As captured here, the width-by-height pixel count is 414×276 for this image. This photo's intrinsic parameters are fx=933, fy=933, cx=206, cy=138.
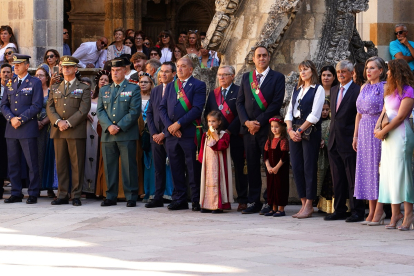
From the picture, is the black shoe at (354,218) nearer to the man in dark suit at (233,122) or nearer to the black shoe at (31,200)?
the man in dark suit at (233,122)

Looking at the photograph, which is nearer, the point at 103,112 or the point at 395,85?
the point at 395,85

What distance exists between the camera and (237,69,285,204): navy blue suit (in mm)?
10406

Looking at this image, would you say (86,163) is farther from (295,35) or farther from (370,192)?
(370,192)

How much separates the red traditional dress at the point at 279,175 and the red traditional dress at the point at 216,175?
0.54m

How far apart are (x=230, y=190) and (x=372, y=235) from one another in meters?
2.25

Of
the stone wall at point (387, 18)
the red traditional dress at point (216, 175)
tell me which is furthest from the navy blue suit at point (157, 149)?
the stone wall at point (387, 18)

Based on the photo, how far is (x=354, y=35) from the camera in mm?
11836

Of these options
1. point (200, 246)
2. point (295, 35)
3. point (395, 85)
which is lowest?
point (200, 246)

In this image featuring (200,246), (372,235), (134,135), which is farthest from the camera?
(134,135)

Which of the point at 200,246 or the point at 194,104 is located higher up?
the point at 194,104

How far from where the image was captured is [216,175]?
10.5 meters

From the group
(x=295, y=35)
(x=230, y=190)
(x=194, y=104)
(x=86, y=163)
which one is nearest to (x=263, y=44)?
(x=295, y=35)

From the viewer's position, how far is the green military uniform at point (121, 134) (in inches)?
441

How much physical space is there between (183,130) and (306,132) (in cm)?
157
